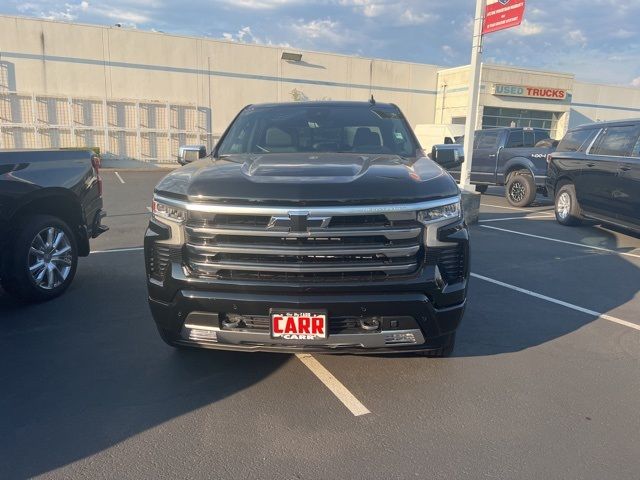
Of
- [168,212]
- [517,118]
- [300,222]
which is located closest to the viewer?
[300,222]

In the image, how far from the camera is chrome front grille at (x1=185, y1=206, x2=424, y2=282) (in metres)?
2.98

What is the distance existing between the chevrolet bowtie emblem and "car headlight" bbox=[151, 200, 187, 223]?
614 mm

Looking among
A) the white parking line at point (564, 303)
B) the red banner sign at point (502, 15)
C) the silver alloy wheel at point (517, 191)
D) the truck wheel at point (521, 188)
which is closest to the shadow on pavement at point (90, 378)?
the white parking line at point (564, 303)

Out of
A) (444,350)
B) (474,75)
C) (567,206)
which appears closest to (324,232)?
(444,350)

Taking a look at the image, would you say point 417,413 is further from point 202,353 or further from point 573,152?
point 573,152

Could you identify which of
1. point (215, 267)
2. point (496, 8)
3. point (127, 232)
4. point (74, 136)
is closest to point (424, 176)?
point (215, 267)

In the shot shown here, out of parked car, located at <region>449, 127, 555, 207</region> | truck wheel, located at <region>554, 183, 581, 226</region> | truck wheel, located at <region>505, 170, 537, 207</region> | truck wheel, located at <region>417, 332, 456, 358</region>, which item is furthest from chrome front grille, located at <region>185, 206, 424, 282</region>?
truck wheel, located at <region>505, 170, 537, 207</region>

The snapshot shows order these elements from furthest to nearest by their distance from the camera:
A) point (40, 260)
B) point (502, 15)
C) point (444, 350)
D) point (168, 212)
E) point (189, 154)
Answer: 1. point (502, 15)
2. point (40, 260)
3. point (189, 154)
4. point (444, 350)
5. point (168, 212)

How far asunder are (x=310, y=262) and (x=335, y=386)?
3.28ft

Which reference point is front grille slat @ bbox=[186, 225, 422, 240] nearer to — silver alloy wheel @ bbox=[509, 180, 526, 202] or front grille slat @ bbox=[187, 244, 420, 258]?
front grille slat @ bbox=[187, 244, 420, 258]

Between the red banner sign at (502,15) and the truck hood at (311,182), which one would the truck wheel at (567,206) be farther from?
the truck hood at (311,182)

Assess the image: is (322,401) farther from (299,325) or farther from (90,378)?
(90,378)

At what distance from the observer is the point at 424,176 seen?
3371 millimetres

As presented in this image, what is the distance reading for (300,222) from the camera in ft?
9.74
